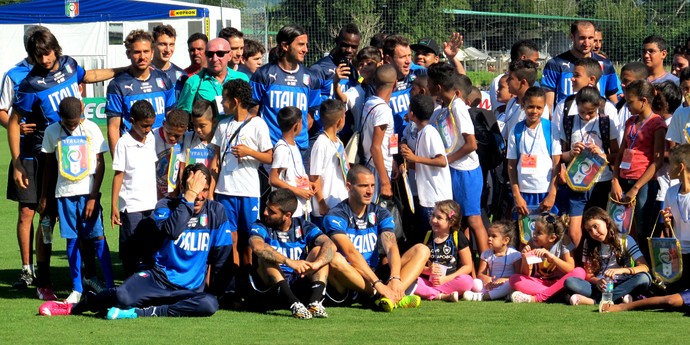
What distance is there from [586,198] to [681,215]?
51.5 inches

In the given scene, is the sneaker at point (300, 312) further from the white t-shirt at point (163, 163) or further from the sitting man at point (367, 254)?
the white t-shirt at point (163, 163)

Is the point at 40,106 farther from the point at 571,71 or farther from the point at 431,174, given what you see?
the point at 571,71

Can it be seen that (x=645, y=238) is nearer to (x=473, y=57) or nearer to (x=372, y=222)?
(x=372, y=222)

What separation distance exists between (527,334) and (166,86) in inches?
155

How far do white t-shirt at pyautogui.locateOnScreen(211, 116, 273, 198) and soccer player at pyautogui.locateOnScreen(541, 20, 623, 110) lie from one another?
317 cm

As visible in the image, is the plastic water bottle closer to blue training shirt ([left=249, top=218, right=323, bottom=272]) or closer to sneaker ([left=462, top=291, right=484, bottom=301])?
sneaker ([left=462, top=291, right=484, bottom=301])

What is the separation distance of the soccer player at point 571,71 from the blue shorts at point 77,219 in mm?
4481

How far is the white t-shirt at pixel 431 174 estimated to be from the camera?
8.54 meters

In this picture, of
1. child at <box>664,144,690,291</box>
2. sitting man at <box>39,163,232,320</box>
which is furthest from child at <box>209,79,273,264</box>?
child at <box>664,144,690,291</box>

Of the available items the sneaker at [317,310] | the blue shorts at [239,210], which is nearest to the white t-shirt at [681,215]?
the sneaker at [317,310]

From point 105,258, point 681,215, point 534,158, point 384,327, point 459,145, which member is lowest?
point 384,327

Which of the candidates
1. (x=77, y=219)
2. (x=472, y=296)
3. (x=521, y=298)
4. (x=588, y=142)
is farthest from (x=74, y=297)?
(x=588, y=142)

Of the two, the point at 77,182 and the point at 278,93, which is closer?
the point at 77,182

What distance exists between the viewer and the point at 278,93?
8852 millimetres
